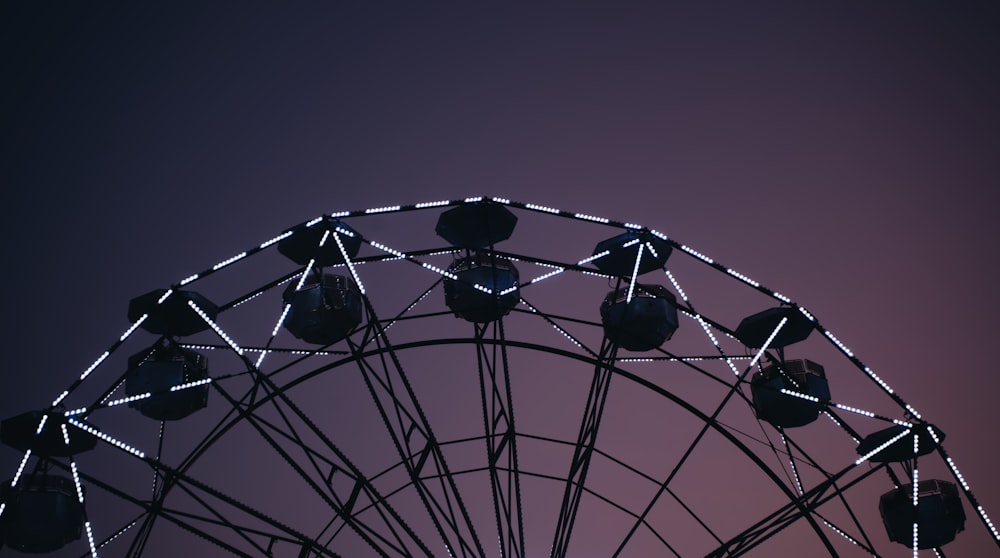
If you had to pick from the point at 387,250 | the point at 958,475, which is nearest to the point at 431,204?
the point at 387,250

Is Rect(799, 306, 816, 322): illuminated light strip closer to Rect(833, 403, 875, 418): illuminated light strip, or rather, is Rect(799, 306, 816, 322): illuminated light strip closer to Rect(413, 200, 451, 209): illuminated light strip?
Rect(833, 403, 875, 418): illuminated light strip

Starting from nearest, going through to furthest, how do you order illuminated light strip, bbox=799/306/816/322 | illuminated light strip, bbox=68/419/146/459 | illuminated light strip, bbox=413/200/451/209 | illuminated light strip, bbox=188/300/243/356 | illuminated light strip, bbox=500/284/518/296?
illuminated light strip, bbox=68/419/146/459, illuminated light strip, bbox=188/300/243/356, illuminated light strip, bbox=413/200/451/209, illuminated light strip, bbox=500/284/518/296, illuminated light strip, bbox=799/306/816/322

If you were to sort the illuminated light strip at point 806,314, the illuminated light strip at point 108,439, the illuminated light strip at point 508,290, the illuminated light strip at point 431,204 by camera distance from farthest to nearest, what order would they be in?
1. the illuminated light strip at point 806,314
2. the illuminated light strip at point 508,290
3. the illuminated light strip at point 431,204
4. the illuminated light strip at point 108,439

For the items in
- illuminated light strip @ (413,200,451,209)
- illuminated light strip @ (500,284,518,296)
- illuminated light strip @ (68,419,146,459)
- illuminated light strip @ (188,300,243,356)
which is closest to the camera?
illuminated light strip @ (68,419,146,459)

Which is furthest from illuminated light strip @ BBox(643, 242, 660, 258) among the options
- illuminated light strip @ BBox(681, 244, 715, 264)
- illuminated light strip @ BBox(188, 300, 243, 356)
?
illuminated light strip @ BBox(188, 300, 243, 356)

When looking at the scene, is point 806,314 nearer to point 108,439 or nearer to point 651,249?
point 651,249

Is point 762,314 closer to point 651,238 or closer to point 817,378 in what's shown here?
point 817,378

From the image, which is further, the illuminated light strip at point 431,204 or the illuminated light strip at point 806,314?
the illuminated light strip at point 806,314

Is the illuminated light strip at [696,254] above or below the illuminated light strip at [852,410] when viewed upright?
above

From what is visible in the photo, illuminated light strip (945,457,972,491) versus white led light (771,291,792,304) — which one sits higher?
white led light (771,291,792,304)

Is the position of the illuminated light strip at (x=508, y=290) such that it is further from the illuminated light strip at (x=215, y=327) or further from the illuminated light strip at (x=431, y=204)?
the illuminated light strip at (x=215, y=327)

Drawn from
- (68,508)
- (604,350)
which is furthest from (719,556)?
(68,508)

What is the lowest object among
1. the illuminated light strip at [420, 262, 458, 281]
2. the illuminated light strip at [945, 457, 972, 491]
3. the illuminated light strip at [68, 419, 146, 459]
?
the illuminated light strip at [68, 419, 146, 459]

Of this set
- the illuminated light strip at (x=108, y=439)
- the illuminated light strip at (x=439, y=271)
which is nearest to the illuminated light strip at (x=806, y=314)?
the illuminated light strip at (x=439, y=271)
